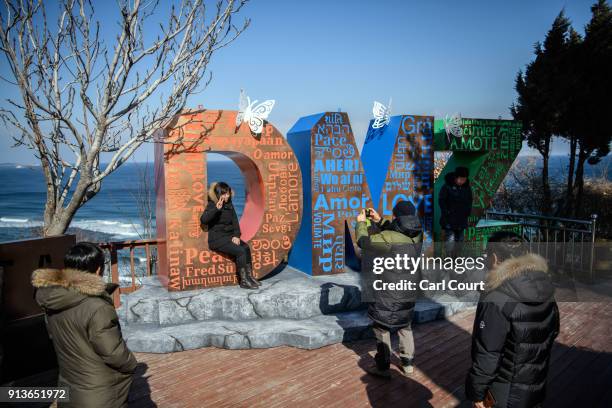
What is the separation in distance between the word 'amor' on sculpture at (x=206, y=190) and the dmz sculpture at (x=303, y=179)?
15mm

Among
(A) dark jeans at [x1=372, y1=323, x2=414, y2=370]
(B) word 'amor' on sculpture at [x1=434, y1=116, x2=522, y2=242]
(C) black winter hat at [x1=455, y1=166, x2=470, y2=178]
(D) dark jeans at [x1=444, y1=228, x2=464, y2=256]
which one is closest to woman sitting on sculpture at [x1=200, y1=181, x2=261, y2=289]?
(A) dark jeans at [x1=372, y1=323, x2=414, y2=370]

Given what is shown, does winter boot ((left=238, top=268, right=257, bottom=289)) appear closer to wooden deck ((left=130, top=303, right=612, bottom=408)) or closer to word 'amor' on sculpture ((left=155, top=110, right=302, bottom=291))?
word 'amor' on sculpture ((left=155, top=110, right=302, bottom=291))

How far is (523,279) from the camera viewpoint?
269 centimetres

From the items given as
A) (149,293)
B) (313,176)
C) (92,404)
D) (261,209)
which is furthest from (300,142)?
(92,404)

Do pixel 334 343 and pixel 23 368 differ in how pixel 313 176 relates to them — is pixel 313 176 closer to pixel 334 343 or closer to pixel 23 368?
pixel 334 343

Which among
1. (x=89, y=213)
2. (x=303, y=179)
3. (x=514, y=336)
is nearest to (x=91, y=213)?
(x=89, y=213)

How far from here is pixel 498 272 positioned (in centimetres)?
282

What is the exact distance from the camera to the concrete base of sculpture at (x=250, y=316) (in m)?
5.79

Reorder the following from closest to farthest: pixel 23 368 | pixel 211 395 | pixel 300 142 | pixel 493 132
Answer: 1. pixel 211 395
2. pixel 23 368
3. pixel 300 142
4. pixel 493 132

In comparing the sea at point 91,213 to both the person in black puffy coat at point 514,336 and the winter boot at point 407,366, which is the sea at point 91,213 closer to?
the winter boot at point 407,366

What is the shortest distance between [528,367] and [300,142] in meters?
5.79

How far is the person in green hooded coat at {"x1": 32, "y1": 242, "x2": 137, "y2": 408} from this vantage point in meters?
2.78

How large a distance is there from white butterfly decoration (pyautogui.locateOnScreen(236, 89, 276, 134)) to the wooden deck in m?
3.22

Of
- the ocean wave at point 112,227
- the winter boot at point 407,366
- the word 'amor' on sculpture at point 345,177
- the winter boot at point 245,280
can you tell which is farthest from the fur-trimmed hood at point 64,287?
the ocean wave at point 112,227
